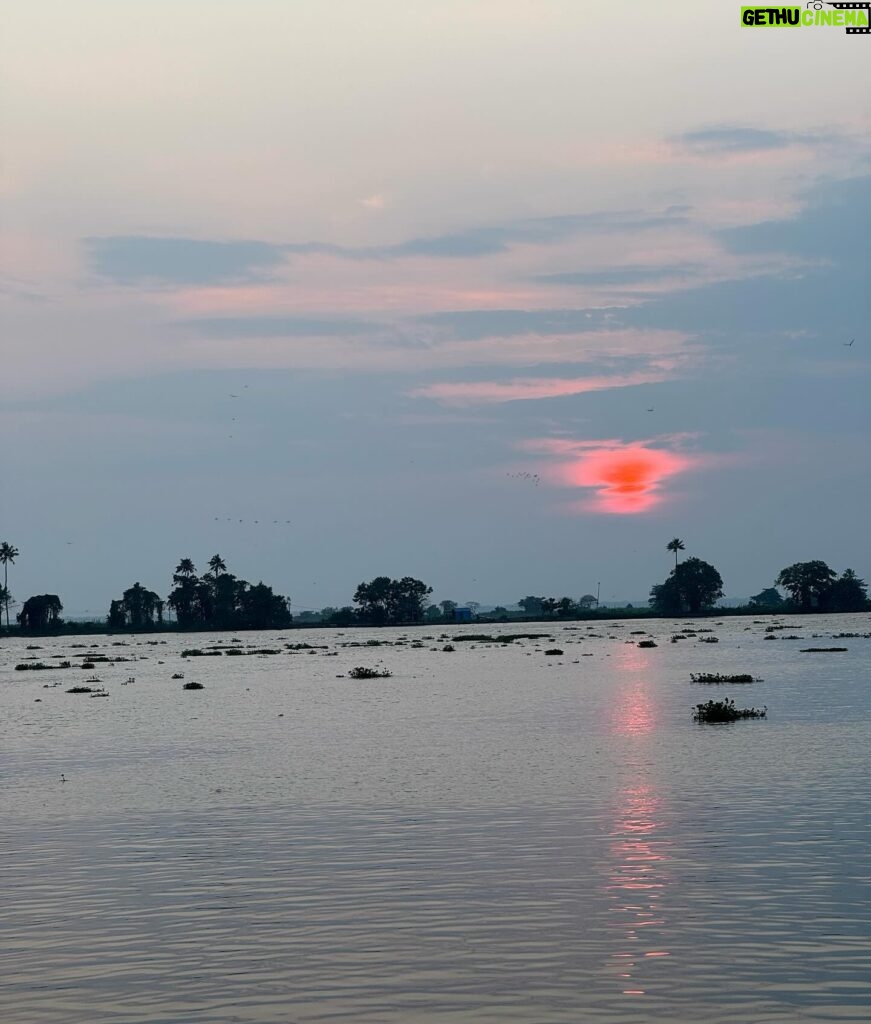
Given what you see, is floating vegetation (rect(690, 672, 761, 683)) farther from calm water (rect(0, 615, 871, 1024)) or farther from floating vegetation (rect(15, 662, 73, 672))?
floating vegetation (rect(15, 662, 73, 672))

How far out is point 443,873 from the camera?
21.7 m

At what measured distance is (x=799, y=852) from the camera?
22.4m

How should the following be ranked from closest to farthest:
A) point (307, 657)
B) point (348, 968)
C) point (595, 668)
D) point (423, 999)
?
point (423, 999), point (348, 968), point (595, 668), point (307, 657)

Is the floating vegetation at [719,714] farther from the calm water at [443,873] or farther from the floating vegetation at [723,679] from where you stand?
the floating vegetation at [723,679]

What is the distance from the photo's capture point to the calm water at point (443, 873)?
595 inches

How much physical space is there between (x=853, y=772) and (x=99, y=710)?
42170 mm

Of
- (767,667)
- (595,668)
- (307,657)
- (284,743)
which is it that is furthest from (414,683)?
(307,657)

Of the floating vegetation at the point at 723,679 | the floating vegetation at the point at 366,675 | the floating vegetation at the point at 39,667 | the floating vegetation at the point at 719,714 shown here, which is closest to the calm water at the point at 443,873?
the floating vegetation at the point at 719,714

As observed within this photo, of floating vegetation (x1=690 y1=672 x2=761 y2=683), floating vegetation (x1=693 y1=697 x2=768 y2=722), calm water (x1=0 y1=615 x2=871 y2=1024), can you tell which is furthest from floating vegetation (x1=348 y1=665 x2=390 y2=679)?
floating vegetation (x1=693 y1=697 x2=768 y2=722)

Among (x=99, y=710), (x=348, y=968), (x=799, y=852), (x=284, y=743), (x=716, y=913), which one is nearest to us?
(x=348, y=968)

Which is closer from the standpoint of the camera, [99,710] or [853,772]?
[853,772]

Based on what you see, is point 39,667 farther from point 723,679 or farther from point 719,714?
point 719,714

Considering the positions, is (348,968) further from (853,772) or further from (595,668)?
(595,668)

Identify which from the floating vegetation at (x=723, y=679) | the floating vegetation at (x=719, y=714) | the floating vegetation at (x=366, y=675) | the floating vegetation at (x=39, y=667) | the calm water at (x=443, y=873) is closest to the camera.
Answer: the calm water at (x=443, y=873)
